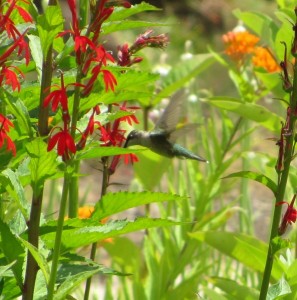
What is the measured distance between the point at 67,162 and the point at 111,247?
1.38m

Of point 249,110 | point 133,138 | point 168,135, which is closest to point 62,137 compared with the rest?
point 133,138

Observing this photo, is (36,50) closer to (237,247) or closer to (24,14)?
(24,14)

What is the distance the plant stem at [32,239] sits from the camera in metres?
1.25

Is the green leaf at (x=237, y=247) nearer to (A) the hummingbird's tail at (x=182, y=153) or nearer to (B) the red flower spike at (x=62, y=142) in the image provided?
(A) the hummingbird's tail at (x=182, y=153)

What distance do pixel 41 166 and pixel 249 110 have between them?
0.99 meters

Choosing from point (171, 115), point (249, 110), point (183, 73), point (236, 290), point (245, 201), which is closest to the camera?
point (236, 290)

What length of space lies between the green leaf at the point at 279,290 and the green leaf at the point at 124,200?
0.81ft

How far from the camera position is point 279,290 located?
1396mm

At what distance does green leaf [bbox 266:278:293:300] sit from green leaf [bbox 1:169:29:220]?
431 millimetres

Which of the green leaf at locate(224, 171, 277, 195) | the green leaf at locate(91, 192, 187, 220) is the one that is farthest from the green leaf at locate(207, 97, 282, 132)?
the green leaf at locate(91, 192, 187, 220)

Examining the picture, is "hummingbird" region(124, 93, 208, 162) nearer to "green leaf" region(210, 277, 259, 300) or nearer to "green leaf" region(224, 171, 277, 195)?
"green leaf" region(210, 277, 259, 300)

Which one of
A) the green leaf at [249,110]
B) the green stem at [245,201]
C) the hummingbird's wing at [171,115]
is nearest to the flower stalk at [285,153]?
the hummingbird's wing at [171,115]

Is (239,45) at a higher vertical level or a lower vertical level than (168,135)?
higher

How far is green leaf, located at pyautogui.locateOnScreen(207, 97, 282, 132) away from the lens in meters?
2.05
